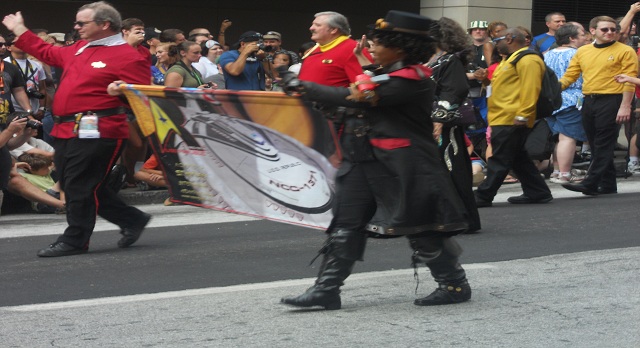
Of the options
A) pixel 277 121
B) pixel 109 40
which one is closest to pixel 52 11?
pixel 109 40

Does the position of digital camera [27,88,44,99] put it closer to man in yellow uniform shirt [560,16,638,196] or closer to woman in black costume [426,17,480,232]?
woman in black costume [426,17,480,232]

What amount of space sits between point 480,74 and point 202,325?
682 cm

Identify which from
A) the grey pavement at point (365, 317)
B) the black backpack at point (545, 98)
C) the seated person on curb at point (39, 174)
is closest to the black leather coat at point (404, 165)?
the grey pavement at point (365, 317)

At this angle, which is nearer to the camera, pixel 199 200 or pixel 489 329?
pixel 489 329

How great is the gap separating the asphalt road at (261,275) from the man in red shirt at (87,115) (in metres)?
0.34

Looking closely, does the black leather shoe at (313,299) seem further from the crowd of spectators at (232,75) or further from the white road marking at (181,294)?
the crowd of spectators at (232,75)

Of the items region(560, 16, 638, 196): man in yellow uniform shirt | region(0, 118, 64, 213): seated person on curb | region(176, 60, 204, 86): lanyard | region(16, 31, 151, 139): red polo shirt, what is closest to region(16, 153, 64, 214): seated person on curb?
region(0, 118, 64, 213): seated person on curb

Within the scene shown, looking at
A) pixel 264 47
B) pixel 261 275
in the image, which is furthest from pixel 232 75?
pixel 261 275

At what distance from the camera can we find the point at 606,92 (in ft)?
40.1

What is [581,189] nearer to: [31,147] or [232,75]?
[232,75]

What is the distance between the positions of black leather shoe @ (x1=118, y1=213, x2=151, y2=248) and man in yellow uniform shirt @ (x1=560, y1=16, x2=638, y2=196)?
17.5 ft

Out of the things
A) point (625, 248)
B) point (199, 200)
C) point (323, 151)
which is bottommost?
point (625, 248)

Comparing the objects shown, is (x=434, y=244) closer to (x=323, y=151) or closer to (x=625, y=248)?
(x=323, y=151)

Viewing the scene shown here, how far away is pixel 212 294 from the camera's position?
6770mm
